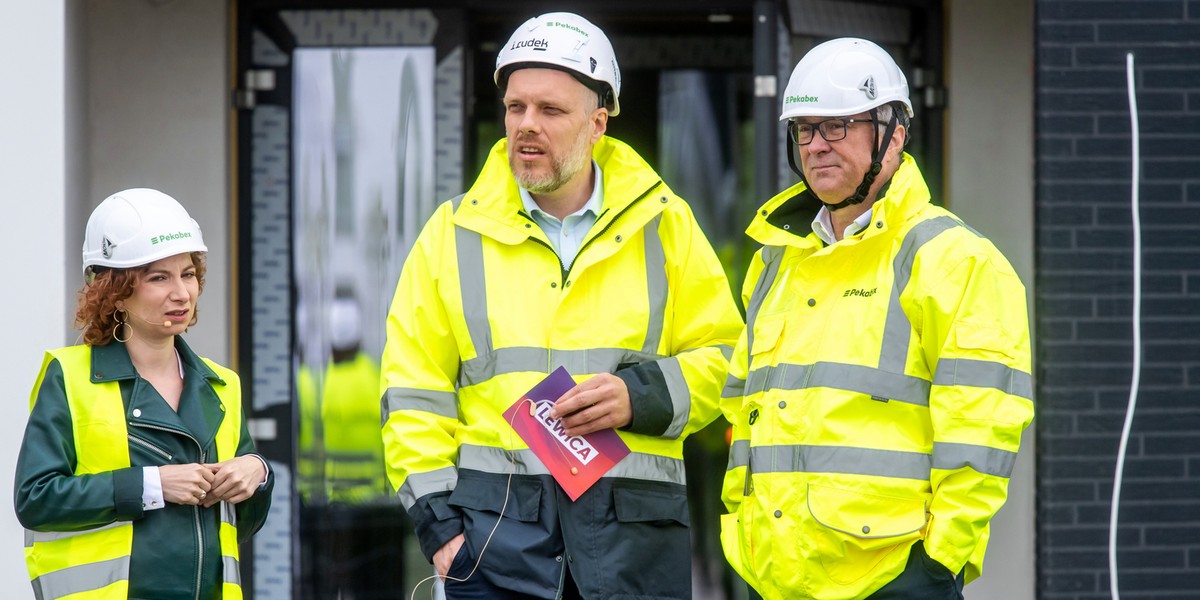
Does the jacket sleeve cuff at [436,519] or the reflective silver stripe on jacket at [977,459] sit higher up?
the reflective silver stripe on jacket at [977,459]

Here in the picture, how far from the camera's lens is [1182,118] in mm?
5117

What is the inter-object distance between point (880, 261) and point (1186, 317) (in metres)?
2.49

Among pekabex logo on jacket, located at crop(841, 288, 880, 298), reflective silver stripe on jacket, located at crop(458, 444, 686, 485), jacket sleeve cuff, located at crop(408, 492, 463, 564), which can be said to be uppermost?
pekabex logo on jacket, located at crop(841, 288, 880, 298)

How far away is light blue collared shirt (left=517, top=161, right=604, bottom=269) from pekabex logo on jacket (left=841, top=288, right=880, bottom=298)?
778 mm

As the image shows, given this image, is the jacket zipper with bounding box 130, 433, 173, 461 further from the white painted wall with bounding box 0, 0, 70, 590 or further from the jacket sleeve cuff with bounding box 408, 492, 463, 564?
the white painted wall with bounding box 0, 0, 70, 590

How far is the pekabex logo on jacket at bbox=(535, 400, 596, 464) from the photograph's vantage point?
3.47m

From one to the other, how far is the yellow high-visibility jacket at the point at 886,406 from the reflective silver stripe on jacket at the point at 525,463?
1.17 ft

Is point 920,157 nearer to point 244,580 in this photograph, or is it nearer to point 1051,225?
point 1051,225

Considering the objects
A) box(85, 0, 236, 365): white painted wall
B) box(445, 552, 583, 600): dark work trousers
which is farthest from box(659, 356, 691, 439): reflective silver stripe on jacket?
box(85, 0, 236, 365): white painted wall

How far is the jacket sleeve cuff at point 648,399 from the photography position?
138 inches

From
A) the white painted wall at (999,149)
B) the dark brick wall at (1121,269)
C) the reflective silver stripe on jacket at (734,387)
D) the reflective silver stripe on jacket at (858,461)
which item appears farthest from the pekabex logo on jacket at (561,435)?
the white painted wall at (999,149)

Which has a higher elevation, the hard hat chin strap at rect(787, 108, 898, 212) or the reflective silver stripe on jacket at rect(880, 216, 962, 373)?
the hard hat chin strap at rect(787, 108, 898, 212)

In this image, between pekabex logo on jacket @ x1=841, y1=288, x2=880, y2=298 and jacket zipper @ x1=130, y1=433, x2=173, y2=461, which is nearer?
pekabex logo on jacket @ x1=841, y1=288, x2=880, y2=298

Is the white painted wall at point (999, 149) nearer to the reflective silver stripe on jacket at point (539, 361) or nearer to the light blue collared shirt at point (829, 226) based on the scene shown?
the light blue collared shirt at point (829, 226)
